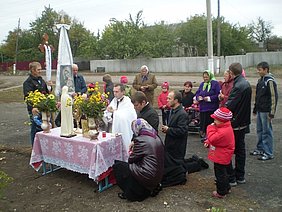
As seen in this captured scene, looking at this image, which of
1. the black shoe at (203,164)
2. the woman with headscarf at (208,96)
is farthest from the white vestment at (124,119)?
the woman with headscarf at (208,96)

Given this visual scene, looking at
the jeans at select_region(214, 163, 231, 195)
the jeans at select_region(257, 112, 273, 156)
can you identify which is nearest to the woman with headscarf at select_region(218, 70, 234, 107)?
the jeans at select_region(257, 112, 273, 156)

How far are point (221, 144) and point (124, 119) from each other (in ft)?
5.76

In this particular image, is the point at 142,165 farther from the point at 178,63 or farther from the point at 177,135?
the point at 178,63

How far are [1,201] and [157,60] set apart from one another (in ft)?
101

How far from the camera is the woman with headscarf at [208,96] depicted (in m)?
7.19

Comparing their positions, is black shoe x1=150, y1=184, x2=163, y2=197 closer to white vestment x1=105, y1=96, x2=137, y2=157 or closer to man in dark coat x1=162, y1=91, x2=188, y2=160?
man in dark coat x1=162, y1=91, x2=188, y2=160

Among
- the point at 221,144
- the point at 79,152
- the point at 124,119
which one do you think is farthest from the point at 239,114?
the point at 79,152

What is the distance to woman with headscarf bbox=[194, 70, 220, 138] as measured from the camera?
719 cm

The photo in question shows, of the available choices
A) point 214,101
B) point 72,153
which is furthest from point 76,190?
point 214,101

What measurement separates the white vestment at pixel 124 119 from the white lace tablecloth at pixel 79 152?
17cm

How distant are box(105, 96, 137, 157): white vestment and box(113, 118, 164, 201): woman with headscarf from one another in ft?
2.74

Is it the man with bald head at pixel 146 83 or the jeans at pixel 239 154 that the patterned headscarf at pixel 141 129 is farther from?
the man with bald head at pixel 146 83

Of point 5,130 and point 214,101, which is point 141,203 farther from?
point 5,130

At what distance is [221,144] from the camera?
4.51 meters
